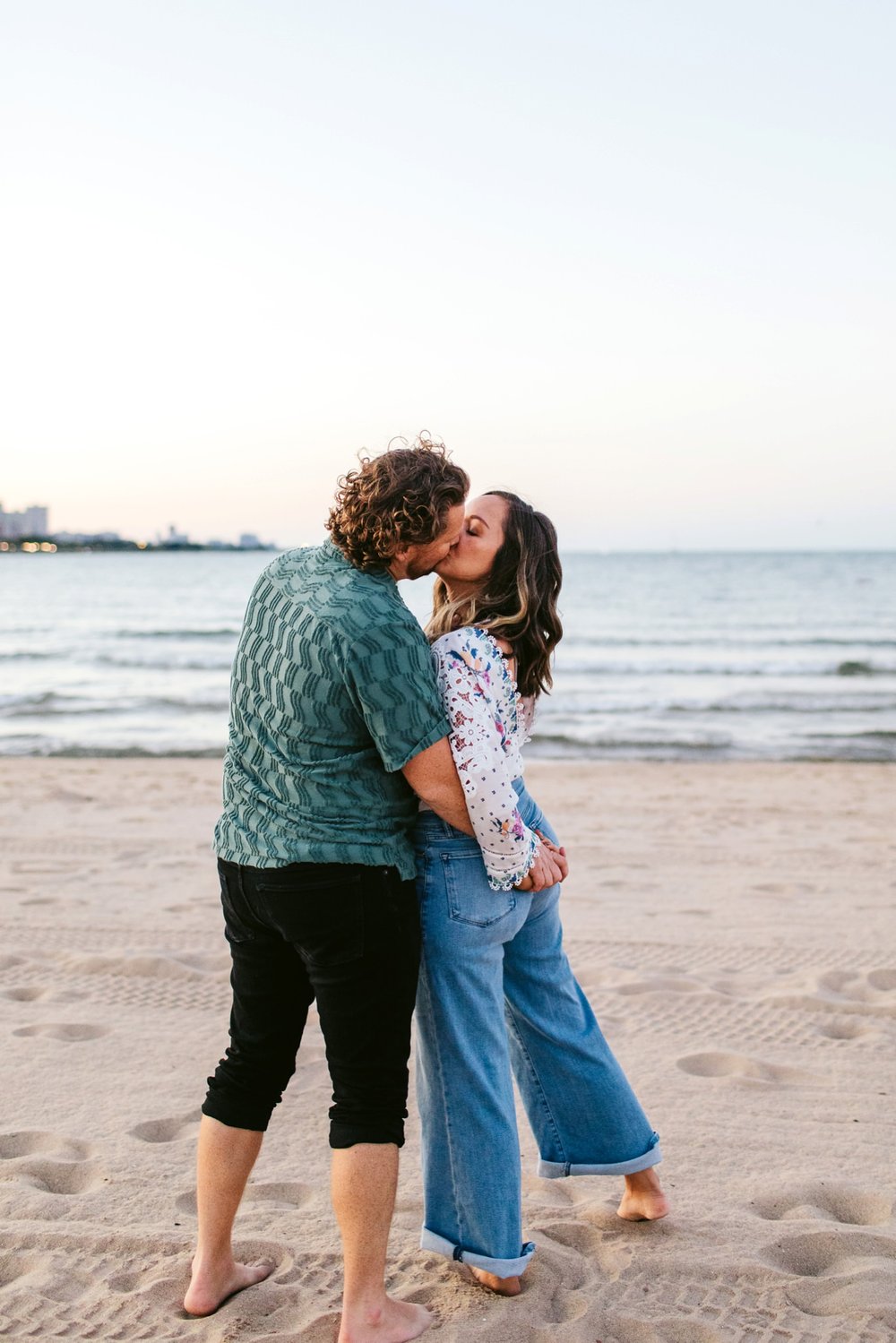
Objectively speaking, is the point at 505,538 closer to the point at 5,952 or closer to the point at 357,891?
the point at 357,891

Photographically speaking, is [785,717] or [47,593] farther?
[47,593]

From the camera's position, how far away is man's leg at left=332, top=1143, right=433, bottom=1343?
2.27m

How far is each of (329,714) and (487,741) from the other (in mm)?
327

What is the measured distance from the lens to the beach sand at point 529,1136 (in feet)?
8.21

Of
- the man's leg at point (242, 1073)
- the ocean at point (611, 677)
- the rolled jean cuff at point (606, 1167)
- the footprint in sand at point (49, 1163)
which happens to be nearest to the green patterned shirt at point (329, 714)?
the man's leg at point (242, 1073)

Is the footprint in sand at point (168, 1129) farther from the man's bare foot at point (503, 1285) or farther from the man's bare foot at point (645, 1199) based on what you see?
the man's bare foot at point (645, 1199)

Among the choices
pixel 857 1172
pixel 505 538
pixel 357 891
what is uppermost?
pixel 505 538

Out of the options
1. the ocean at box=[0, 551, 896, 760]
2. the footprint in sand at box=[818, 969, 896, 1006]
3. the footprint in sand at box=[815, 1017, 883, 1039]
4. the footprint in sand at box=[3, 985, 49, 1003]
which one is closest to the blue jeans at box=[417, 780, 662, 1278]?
the footprint in sand at box=[815, 1017, 883, 1039]

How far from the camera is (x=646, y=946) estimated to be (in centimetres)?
516

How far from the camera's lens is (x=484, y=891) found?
2428mm

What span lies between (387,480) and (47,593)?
48611mm

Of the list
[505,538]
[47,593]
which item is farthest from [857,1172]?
[47,593]

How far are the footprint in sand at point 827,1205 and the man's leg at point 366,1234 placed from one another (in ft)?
3.54

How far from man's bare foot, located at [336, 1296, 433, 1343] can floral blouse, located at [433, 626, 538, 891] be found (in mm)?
922
